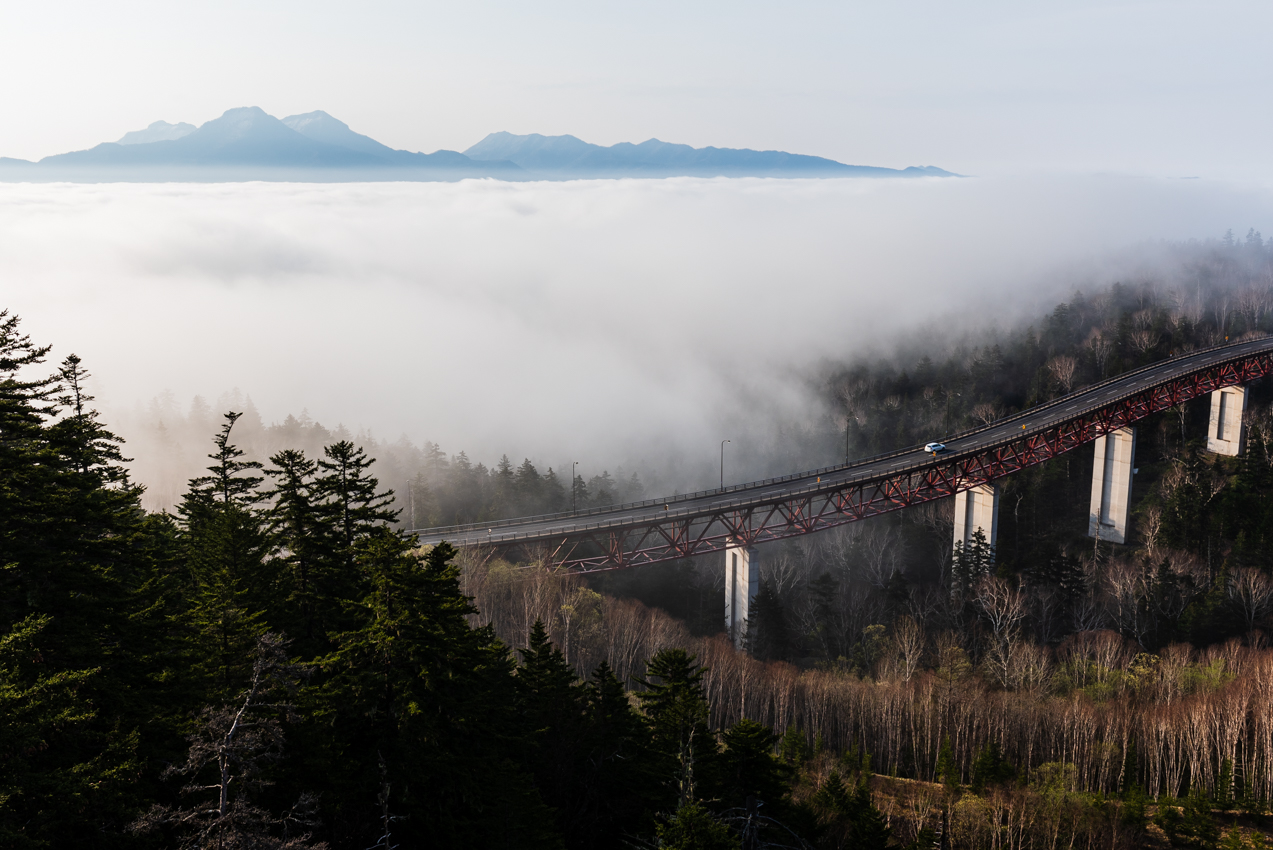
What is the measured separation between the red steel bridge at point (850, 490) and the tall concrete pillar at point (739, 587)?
1.76 meters

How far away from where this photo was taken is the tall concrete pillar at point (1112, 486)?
107 metres

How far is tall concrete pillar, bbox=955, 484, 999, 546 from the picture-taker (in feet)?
330

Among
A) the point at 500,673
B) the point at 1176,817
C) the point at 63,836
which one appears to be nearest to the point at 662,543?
the point at 1176,817

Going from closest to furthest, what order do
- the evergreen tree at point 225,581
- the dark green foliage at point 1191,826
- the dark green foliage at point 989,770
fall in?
1. the evergreen tree at point 225,581
2. the dark green foliage at point 1191,826
3. the dark green foliage at point 989,770

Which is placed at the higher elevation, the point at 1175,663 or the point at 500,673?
the point at 500,673

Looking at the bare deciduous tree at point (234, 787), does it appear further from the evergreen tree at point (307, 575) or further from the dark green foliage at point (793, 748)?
the dark green foliage at point (793, 748)

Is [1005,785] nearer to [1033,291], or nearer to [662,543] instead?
[662,543]

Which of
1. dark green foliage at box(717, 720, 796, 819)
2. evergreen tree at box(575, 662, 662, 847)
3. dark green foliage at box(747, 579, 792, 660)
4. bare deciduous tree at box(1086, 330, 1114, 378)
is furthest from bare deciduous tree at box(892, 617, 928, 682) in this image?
bare deciduous tree at box(1086, 330, 1114, 378)

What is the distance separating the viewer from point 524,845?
2927 cm

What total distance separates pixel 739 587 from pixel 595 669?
2491 centimetres

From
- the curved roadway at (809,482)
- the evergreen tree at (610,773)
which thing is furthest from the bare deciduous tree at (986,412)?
the evergreen tree at (610,773)

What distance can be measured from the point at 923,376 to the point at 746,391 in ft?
123

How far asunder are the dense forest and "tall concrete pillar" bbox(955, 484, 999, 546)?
5.27 m

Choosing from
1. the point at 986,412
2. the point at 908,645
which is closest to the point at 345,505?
the point at 908,645
